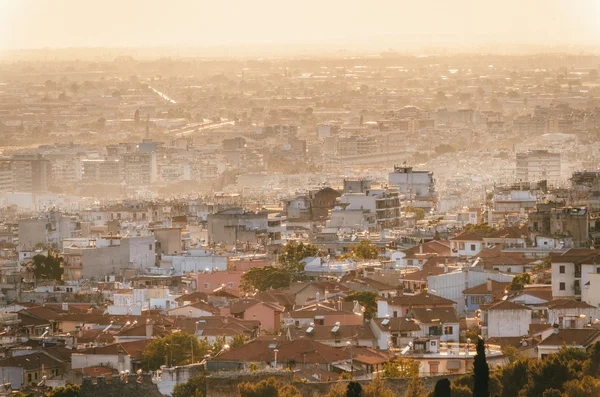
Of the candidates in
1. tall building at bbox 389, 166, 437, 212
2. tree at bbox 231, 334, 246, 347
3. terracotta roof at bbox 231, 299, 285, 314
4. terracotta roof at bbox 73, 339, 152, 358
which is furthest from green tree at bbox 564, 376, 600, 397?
tall building at bbox 389, 166, 437, 212

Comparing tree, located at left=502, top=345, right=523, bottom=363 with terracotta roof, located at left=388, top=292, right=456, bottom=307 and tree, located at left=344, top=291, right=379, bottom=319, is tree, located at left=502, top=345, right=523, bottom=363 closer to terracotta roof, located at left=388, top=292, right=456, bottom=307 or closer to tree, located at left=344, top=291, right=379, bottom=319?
terracotta roof, located at left=388, top=292, right=456, bottom=307

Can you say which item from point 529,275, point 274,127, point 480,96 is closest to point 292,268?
point 529,275

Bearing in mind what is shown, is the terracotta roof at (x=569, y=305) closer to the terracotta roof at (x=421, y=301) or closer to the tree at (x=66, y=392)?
the terracotta roof at (x=421, y=301)

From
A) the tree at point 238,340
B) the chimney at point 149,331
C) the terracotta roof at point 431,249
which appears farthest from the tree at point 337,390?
the terracotta roof at point 431,249

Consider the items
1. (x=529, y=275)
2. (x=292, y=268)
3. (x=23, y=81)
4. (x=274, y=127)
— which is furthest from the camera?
(x=23, y=81)

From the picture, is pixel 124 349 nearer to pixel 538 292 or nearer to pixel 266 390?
pixel 266 390

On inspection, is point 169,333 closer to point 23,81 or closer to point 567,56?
point 23,81
